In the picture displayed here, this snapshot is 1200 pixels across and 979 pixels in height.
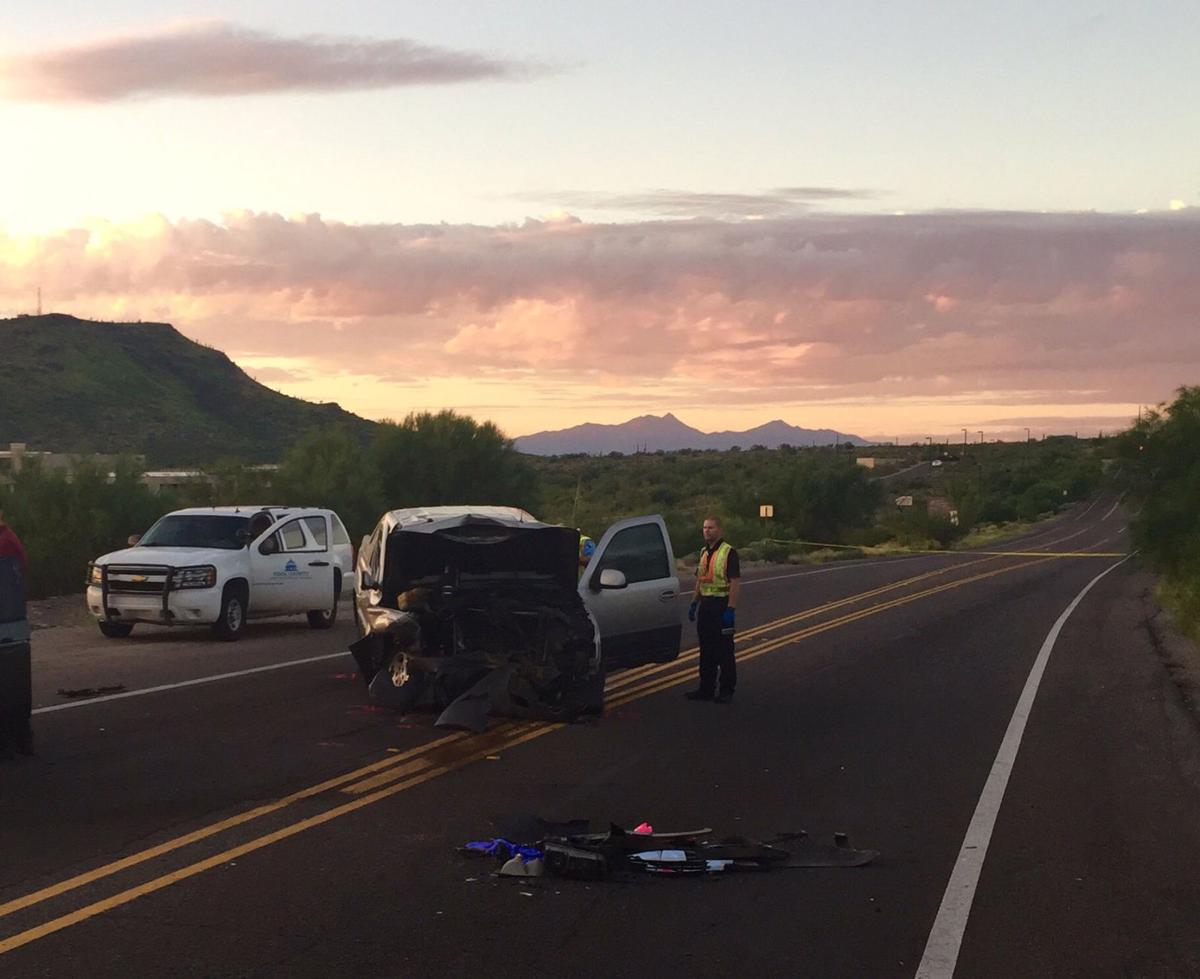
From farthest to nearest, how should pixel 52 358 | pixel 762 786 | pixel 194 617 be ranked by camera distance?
pixel 52 358, pixel 194 617, pixel 762 786

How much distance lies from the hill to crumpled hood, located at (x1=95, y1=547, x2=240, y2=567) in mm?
67366

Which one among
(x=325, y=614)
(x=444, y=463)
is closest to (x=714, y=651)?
(x=325, y=614)

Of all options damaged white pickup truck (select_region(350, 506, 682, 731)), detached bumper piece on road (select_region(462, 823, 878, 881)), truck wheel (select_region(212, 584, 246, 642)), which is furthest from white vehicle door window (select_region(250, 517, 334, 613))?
detached bumper piece on road (select_region(462, 823, 878, 881))

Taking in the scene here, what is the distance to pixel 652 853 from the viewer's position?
8.59 meters

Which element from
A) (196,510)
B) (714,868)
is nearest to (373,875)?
(714,868)

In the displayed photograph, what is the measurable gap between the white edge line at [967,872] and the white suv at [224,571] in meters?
10.8

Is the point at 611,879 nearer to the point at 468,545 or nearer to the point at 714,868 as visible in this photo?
the point at 714,868

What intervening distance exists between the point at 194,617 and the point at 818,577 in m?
23.3

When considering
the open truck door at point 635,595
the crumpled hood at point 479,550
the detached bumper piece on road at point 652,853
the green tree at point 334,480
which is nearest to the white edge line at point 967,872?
the detached bumper piece on road at point 652,853

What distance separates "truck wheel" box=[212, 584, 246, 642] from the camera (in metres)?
21.2

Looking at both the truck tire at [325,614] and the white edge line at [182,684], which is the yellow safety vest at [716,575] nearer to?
the white edge line at [182,684]

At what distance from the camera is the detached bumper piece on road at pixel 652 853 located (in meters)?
8.24

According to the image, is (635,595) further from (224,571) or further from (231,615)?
(231,615)

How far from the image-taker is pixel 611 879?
324 inches
